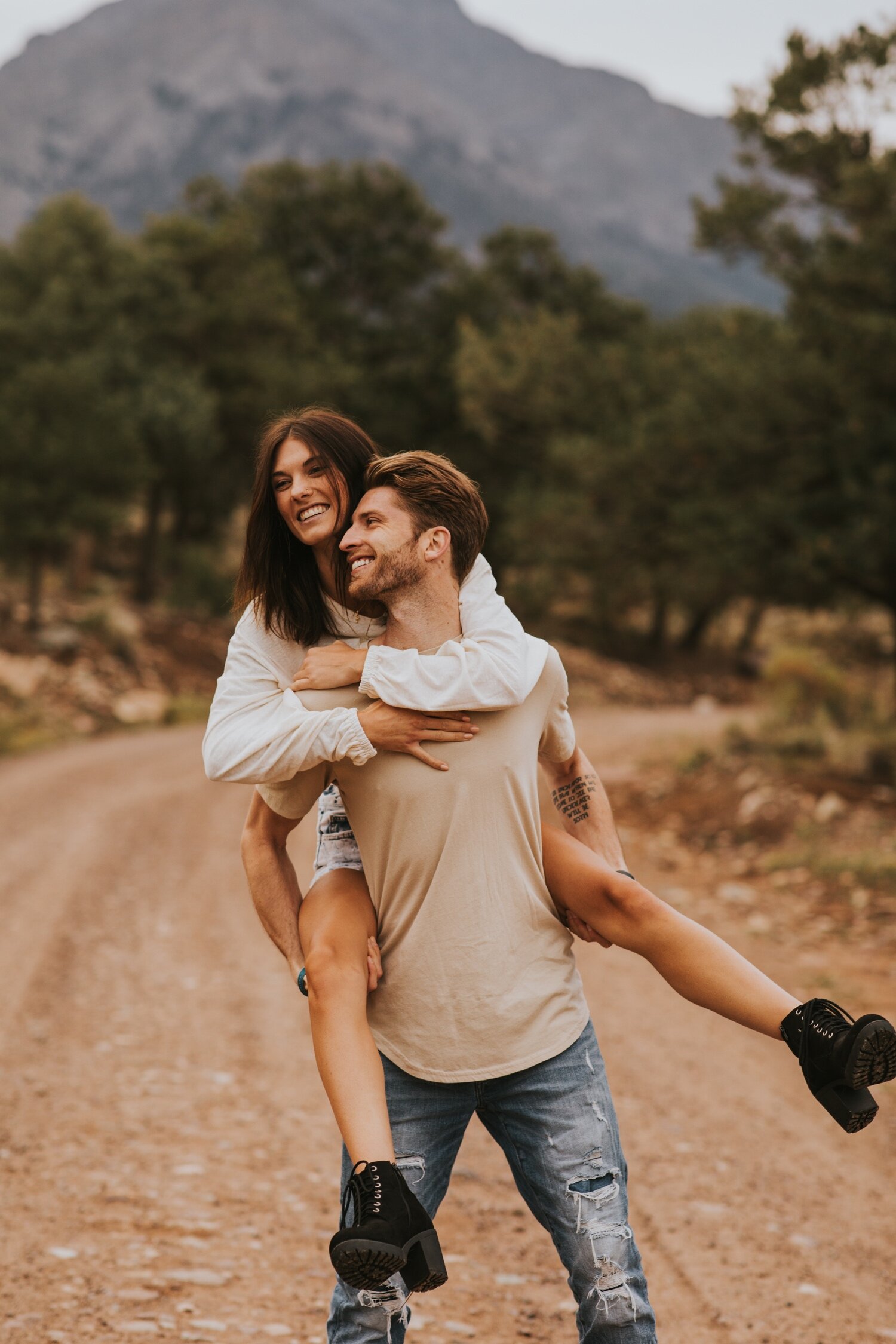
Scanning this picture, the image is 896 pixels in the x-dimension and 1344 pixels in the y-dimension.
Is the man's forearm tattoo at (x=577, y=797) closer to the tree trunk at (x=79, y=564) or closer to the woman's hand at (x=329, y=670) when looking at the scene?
the woman's hand at (x=329, y=670)

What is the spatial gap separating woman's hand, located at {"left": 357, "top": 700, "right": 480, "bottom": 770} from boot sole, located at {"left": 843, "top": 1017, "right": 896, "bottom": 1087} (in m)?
0.94

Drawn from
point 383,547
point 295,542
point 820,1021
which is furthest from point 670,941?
point 295,542

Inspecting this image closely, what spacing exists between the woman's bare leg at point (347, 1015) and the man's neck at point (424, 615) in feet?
1.77

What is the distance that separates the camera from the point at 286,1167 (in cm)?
452

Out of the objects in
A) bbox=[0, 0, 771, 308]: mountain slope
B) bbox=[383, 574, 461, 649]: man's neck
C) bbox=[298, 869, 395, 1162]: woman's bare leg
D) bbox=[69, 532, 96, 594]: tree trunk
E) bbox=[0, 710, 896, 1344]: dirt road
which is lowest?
bbox=[69, 532, 96, 594]: tree trunk

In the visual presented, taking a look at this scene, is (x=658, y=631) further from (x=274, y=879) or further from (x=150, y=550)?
(x=274, y=879)

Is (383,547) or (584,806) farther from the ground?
(383,547)

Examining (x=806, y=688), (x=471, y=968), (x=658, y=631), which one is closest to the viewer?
(x=471, y=968)

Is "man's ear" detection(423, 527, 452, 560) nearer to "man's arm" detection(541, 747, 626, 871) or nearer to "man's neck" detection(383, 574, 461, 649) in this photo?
"man's neck" detection(383, 574, 461, 649)

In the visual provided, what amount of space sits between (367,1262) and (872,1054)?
1004mm

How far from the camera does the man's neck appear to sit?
2.39 metres

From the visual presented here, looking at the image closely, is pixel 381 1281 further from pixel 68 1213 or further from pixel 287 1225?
pixel 68 1213

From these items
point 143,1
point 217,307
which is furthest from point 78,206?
point 143,1

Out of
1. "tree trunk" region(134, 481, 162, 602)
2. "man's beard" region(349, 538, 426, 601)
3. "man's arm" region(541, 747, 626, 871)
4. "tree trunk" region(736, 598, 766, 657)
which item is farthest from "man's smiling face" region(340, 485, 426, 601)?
"tree trunk" region(736, 598, 766, 657)
